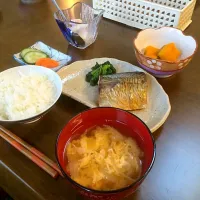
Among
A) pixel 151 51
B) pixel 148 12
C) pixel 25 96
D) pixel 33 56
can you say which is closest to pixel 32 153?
pixel 25 96

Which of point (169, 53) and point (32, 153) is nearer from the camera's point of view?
point (32, 153)

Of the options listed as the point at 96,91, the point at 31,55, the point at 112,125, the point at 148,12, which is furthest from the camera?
the point at 148,12

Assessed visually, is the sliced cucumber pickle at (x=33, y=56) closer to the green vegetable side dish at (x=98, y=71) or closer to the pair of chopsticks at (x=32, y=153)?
A: the green vegetable side dish at (x=98, y=71)

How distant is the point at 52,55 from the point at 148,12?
18.0 inches

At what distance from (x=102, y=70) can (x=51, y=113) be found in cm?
23

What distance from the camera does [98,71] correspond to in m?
0.93

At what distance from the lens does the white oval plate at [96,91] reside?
2.66ft

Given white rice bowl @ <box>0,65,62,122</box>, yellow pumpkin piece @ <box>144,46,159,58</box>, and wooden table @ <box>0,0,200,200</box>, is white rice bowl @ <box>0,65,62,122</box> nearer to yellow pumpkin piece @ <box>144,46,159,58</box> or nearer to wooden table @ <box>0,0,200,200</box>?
wooden table @ <box>0,0,200,200</box>

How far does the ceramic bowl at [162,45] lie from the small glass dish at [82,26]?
8.1 inches

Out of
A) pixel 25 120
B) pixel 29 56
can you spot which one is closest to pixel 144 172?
pixel 25 120

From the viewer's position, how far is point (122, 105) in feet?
2.75

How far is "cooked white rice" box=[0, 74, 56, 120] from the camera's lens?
0.77 m

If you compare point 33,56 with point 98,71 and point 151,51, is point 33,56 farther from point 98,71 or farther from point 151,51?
point 151,51

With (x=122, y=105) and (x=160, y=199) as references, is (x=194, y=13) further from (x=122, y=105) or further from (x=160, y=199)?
(x=160, y=199)
